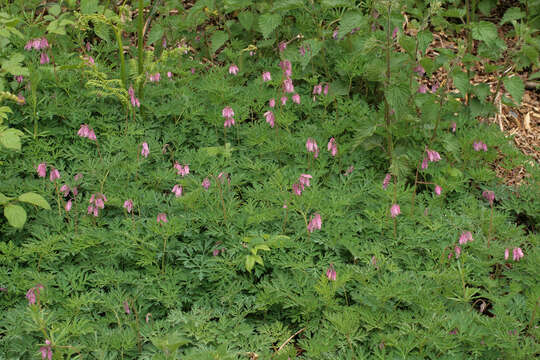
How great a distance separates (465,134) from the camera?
454 centimetres

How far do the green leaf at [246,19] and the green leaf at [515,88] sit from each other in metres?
2.21

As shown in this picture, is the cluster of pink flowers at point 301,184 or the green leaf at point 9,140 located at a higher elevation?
the green leaf at point 9,140

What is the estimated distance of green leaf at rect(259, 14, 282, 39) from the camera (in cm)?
470

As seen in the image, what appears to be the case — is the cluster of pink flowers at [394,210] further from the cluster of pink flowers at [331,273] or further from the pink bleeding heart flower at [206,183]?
the pink bleeding heart flower at [206,183]

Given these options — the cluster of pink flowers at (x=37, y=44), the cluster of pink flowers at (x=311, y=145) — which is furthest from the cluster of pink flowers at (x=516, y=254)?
the cluster of pink flowers at (x=37, y=44)

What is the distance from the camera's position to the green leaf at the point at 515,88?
4596mm

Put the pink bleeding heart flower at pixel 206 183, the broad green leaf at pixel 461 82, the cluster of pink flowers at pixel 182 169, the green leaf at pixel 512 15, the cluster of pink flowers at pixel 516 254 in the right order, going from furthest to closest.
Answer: the green leaf at pixel 512 15 → the broad green leaf at pixel 461 82 → the cluster of pink flowers at pixel 182 169 → the pink bleeding heart flower at pixel 206 183 → the cluster of pink flowers at pixel 516 254

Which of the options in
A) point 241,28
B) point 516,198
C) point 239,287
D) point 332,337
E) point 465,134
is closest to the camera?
point 332,337

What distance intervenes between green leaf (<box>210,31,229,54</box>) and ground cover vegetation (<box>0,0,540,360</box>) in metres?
0.03

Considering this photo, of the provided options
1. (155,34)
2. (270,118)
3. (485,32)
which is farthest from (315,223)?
(155,34)

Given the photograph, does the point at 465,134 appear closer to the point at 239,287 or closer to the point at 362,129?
the point at 362,129

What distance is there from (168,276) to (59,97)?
1.91 meters

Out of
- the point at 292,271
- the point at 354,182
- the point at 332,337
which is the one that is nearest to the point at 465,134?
the point at 354,182

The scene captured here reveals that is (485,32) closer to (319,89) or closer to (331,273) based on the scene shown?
(319,89)
